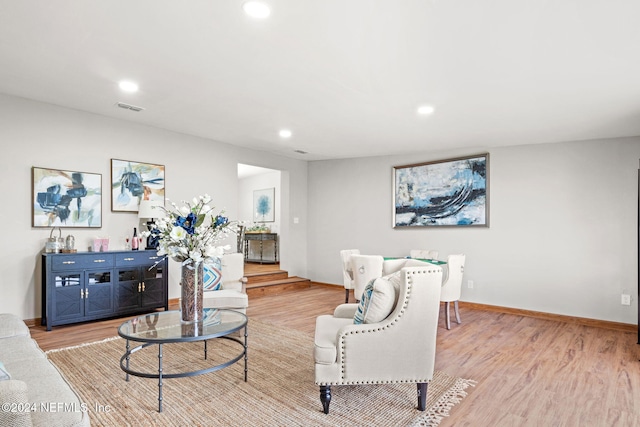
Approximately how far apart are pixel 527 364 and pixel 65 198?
523cm

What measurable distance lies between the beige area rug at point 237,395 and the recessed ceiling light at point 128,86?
2509 mm

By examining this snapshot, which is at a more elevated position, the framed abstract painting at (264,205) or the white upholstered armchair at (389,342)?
the framed abstract painting at (264,205)

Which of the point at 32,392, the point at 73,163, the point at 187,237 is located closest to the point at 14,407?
the point at 32,392

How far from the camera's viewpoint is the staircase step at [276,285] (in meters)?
6.54

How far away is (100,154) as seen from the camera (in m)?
4.82

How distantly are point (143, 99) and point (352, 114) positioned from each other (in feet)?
7.56

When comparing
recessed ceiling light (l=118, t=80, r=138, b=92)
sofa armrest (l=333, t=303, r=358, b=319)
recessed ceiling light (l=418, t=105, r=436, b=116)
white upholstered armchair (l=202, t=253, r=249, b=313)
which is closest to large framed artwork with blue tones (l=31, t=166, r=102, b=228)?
recessed ceiling light (l=118, t=80, r=138, b=92)

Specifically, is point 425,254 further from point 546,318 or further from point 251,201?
point 251,201

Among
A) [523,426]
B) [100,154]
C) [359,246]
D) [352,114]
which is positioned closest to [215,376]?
[523,426]

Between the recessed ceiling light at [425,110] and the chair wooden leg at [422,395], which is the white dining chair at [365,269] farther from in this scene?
the chair wooden leg at [422,395]

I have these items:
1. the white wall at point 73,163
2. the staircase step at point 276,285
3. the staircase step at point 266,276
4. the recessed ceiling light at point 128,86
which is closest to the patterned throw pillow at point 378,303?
the recessed ceiling light at point 128,86

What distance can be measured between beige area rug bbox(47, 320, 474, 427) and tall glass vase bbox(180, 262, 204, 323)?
1.67ft

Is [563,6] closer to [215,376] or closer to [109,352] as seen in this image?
[215,376]

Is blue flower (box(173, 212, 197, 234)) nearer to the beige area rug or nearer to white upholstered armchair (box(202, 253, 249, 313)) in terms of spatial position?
the beige area rug
